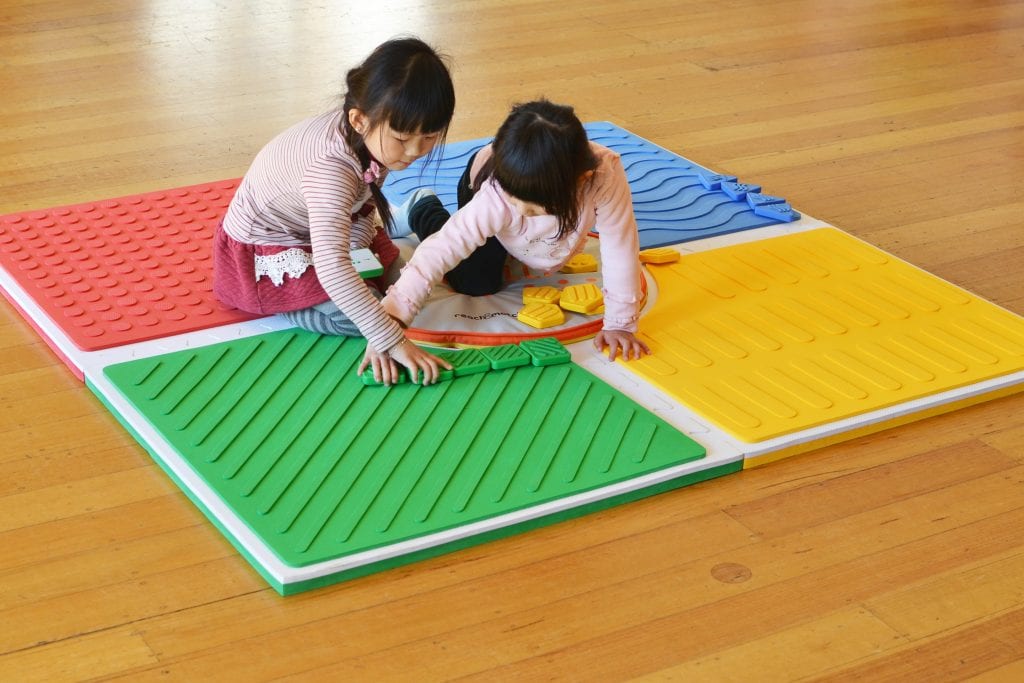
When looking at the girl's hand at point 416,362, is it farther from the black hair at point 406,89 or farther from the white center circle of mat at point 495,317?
the black hair at point 406,89

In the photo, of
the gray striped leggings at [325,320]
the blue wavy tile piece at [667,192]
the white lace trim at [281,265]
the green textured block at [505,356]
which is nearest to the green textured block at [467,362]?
the green textured block at [505,356]

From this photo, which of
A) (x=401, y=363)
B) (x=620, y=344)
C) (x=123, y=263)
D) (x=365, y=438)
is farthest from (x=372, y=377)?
(x=123, y=263)

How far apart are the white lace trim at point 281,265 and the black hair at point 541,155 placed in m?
0.36

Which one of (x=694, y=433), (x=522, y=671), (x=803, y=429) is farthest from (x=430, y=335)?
(x=522, y=671)

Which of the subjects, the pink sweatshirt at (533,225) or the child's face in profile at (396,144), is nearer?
the child's face in profile at (396,144)

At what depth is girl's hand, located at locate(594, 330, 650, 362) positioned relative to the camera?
1.81 metres

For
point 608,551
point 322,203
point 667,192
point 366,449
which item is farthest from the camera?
point 667,192

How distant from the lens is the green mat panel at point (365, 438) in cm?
144

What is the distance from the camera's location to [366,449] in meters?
1.56

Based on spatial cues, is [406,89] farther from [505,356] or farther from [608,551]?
[608,551]

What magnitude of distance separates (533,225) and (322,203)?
331 mm

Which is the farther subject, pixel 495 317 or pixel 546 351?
pixel 495 317

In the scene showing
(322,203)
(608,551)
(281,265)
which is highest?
(322,203)

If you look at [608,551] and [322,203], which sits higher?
[322,203]
